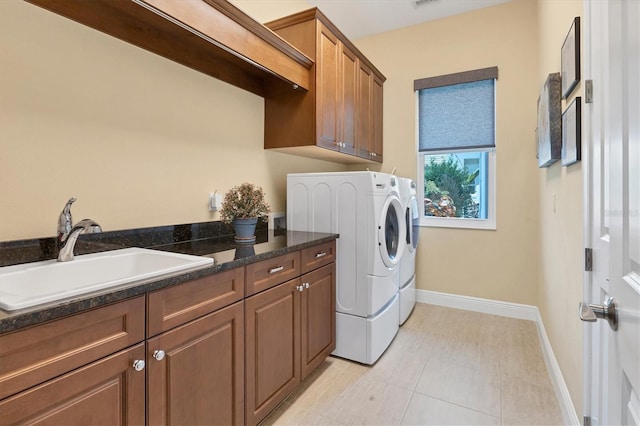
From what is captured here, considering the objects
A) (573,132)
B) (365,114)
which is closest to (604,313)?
(573,132)

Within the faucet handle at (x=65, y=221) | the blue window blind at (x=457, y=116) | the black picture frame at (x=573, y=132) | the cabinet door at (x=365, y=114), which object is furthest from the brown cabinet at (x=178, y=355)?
the blue window blind at (x=457, y=116)

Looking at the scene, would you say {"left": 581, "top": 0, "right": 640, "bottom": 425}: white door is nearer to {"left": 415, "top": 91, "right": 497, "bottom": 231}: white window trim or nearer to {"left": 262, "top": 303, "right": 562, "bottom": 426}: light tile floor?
{"left": 262, "top": 303, "right": 562, "bottom": 426}: light tile floor

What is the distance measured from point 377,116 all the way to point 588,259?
2574mm

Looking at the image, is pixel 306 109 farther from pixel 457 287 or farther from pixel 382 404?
pixel 457 287

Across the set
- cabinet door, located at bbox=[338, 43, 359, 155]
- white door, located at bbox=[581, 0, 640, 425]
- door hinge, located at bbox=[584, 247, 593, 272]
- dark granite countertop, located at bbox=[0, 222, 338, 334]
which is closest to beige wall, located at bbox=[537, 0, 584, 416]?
door hinge, located at bbox=[584, 247, 593, 272]

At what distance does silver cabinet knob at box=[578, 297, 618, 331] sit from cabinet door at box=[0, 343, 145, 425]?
49.1 inches

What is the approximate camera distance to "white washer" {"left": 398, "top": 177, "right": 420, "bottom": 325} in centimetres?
278

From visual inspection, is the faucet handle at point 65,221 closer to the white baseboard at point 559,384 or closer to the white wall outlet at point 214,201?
the white wall outlet at point 214,201

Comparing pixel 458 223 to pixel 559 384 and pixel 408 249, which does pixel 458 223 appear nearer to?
pixel 408 249

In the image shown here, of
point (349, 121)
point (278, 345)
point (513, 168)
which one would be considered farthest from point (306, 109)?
point (513, 168)

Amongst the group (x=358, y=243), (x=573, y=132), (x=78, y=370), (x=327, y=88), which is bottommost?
(x=78, y=370)

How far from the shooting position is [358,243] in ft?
7.27

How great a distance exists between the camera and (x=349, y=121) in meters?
2.79

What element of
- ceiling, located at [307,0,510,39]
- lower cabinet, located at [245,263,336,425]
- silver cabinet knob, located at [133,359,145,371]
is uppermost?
ceiling, located at [307,0,510,39]
